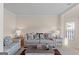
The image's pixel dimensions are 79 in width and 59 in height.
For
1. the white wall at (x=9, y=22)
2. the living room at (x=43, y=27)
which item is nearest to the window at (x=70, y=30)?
the living room at (x=43, y=27)

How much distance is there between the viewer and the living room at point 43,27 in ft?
8.00

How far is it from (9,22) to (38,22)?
547 mm

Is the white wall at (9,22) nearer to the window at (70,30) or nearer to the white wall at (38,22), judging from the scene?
the white wall at (38,22)

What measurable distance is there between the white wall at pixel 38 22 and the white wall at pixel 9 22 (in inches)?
3.6

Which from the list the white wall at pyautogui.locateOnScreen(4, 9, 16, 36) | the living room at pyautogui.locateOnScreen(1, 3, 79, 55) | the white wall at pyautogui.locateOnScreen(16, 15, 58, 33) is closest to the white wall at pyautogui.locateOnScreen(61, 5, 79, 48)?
the living room at pyautogui.locateOnScreen(1, 3, 79, 55)

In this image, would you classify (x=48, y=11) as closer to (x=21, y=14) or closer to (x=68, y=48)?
(x=21, y=14)

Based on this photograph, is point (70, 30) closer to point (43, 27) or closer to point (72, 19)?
point (72, 19)

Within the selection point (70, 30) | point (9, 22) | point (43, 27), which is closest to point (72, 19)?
point (70, 30)

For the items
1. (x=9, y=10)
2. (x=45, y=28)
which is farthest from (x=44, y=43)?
(x=9, y=10)

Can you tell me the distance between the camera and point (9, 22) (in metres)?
2.53

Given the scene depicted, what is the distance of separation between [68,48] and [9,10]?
130cm

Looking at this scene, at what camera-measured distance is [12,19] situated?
247cm

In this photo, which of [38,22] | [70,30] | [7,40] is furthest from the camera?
[38,22]

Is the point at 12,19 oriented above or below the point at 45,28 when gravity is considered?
above
